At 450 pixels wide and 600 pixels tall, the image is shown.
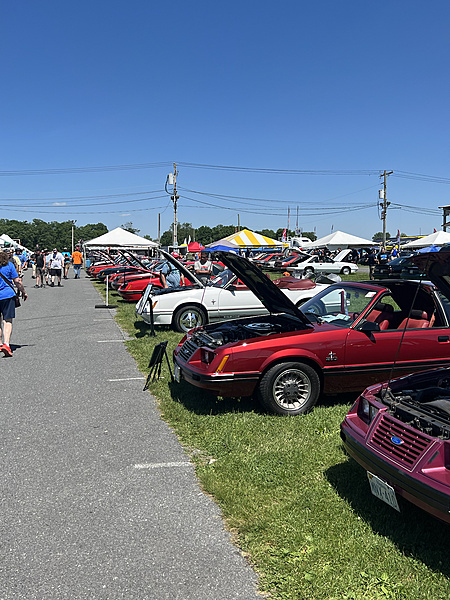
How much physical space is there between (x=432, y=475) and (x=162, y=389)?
4.35 metres

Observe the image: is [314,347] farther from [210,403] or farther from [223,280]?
[223,280]

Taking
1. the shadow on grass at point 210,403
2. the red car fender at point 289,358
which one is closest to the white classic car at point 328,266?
the shadow on grass at point 210,403

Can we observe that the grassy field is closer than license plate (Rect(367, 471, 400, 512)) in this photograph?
Yes

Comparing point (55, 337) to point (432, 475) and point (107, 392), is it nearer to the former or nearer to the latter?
point (107, 392)

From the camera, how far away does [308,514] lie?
352 centimetres

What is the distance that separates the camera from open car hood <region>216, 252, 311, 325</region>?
595 centimetres

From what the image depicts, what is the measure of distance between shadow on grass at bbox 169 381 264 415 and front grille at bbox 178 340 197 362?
51 centimetres

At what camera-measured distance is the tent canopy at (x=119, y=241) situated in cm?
3450

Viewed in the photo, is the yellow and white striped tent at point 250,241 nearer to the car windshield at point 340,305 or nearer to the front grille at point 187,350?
the car windshield at point 340,305

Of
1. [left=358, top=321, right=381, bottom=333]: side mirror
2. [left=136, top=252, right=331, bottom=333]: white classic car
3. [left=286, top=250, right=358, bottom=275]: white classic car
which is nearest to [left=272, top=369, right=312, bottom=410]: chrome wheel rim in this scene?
[left=358, top=321, right=381, bottom=333]: side mirror

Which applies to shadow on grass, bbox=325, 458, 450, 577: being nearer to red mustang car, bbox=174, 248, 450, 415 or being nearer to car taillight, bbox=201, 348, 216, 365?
red mustang car, bbox=174, 248, 450, 415

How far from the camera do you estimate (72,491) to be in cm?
394

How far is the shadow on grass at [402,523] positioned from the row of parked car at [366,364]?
230 millimetres

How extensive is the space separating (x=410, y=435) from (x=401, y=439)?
69 millimetres
